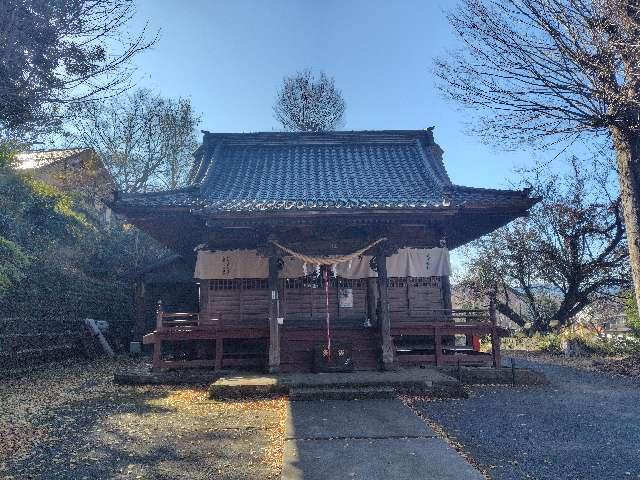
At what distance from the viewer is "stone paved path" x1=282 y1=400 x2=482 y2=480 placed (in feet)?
14.7

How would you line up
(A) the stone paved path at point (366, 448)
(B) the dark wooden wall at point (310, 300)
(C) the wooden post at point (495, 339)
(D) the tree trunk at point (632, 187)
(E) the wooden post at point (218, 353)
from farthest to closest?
(B) the dark wooden wall at point (310, 300), (C) the wooden post at point (495, 339), (E) the wooden post at point (218, 353), (D) the tree trunk at point (632, 187), (A) the stone paved path at point (366, 448)

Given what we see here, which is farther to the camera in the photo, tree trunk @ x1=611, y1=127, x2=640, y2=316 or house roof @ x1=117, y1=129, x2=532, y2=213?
house roof @ x1=117, y1=129, x2=532, y2=213

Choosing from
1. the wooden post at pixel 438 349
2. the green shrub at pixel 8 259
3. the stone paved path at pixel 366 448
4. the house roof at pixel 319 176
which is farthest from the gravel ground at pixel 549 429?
the green shrub at pixel 8 259

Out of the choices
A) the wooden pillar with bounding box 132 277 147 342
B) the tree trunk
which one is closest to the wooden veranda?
the tree trunk

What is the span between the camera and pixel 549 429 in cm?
635

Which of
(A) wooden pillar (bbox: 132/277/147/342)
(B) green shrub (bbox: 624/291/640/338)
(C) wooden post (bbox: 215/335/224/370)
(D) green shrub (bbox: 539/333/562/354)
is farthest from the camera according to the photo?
(D) green shrub (bbox: 539/333/562/354)

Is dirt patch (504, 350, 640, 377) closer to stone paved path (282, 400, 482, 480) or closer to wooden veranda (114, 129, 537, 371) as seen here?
wooden veranda (114, 129, 537, 371)

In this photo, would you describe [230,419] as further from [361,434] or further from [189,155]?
[189,155]

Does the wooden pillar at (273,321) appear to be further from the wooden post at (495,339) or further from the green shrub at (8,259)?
the green shrub at (8,259)

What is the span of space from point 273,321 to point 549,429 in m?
5.98

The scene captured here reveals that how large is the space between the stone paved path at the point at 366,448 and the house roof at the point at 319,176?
453 cm

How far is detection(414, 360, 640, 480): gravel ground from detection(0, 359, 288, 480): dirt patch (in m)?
2.73

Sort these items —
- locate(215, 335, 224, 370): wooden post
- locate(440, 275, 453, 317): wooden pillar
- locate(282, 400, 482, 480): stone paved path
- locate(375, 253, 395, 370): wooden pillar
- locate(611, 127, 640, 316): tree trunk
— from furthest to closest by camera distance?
locate(440, 275, 453, 317): wooden pillar
locate(215, 335, 224, 370): wooden post
locate(375, 253, 395, 370): wooden pillar
locate(611, 127, 640, 316): tree trunk
locate(282, 400, 482, 480): stone paved path

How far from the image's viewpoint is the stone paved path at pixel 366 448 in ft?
14.7
